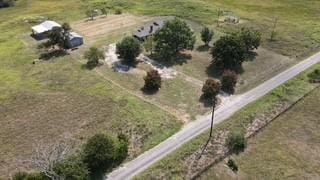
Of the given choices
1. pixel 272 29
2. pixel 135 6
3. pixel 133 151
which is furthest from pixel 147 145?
pixel 135 6

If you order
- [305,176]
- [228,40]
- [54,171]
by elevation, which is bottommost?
[305,176]

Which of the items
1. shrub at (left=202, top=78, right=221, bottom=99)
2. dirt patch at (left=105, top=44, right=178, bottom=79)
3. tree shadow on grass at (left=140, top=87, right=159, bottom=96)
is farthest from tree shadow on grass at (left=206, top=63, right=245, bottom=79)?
tree shadow on grass at (left=140, top=87, right=159, bottom=96)

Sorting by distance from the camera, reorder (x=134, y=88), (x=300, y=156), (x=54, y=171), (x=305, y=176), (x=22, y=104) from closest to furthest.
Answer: (x=54, y=171)
(x=305, y=176)
(x=300, y=156)
(x=22, y=104)
(x=134, y=88)

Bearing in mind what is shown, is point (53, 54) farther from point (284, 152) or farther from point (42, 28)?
point (284, 152)

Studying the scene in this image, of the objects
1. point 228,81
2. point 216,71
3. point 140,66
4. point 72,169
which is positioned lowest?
point 216,71

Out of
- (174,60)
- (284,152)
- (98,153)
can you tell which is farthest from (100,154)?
(174,60)

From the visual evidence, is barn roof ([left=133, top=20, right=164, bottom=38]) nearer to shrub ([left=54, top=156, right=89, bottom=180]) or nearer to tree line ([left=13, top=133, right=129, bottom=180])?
tree line ([left=13, top=133, right=129, bottom=180])

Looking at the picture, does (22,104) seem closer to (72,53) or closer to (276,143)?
(72,53)
